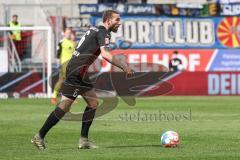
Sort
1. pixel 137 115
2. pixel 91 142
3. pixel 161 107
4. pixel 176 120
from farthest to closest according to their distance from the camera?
1. pixel 161 107
2. pixel 137 115
3. pixel 176 120
4. pixel 91 142

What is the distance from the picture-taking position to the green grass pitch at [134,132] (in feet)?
41.4

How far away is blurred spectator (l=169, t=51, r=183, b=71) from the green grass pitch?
20.4ft

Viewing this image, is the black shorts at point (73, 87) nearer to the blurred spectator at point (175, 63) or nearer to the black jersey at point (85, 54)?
the black jersey at point (85, 54)

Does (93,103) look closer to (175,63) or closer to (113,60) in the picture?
(113,60)

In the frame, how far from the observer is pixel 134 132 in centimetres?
1669

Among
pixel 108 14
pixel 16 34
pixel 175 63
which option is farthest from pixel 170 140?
pixel 175 63

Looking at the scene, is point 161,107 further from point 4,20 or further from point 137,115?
point 4,20

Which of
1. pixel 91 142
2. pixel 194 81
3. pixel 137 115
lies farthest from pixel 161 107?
pixel 91 142

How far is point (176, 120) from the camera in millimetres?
19578

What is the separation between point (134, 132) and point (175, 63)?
16.4m

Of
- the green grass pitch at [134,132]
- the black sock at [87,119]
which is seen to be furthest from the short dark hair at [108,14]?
the green grass pitch at [134,132]

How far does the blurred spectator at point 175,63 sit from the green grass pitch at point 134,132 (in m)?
6.20

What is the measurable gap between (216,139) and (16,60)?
1778 centimetres

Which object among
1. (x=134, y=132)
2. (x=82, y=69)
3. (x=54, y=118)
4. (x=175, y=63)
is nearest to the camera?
(x=54, y=118)
